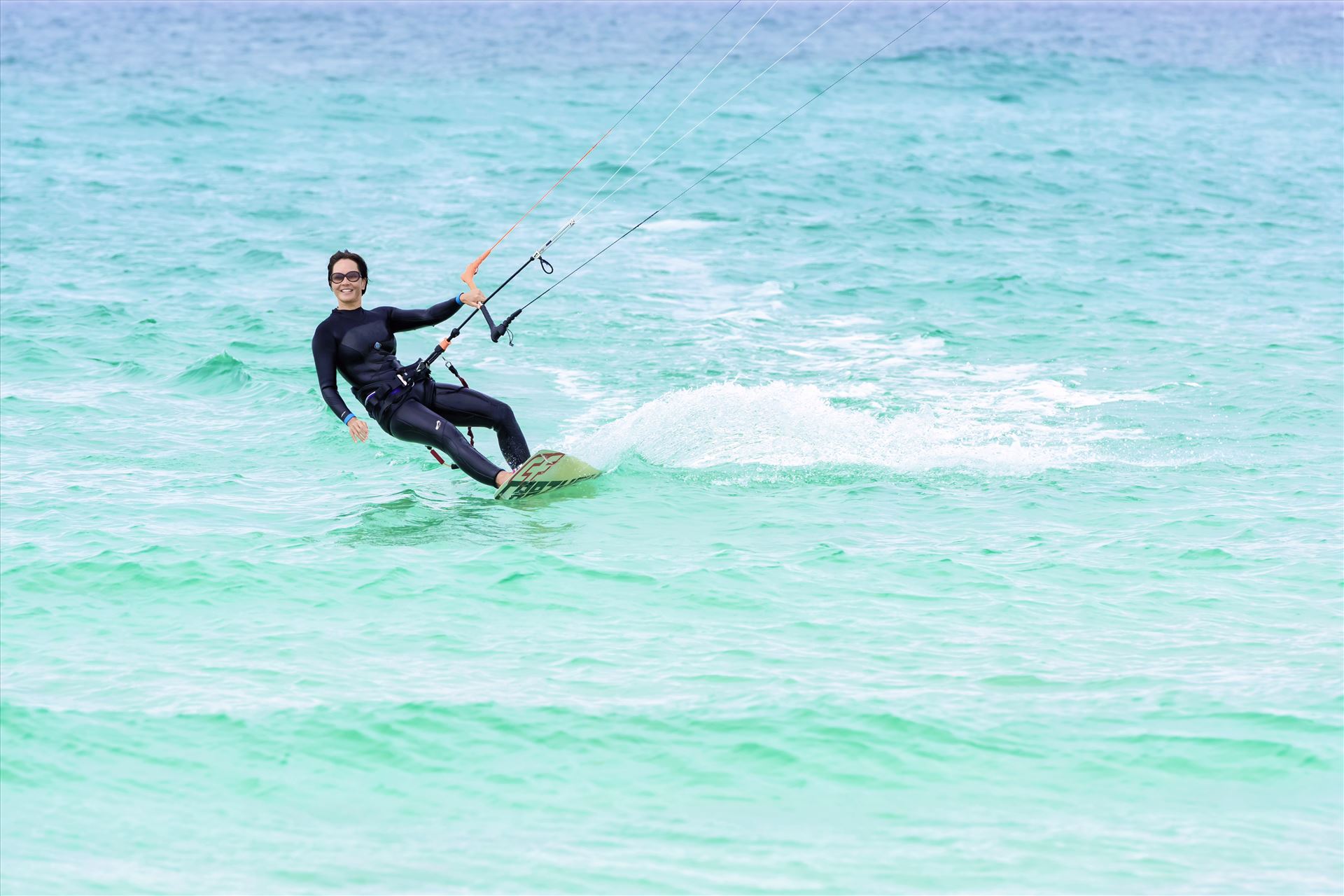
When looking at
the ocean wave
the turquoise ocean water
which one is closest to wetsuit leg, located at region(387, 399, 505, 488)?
the turquoise ocean water

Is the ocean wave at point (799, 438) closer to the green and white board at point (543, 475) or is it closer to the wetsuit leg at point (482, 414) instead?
the green and white board at point (543, 475)

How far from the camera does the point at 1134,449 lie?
13047 millimetres

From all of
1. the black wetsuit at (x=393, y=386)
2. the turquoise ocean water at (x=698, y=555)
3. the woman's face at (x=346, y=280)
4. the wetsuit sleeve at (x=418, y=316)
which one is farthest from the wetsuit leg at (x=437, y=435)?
the woman's face at (x=346, y=280)

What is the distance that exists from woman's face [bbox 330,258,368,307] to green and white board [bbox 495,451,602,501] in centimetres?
178

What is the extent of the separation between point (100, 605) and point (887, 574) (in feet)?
16.3

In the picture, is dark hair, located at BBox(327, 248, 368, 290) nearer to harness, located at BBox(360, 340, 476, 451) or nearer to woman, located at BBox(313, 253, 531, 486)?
woman, located at BBox(313, 253, 531, 486)

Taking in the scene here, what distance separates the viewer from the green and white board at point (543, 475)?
11.5 metres

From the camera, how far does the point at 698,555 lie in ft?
34.2

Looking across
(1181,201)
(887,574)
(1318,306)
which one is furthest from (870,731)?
(1181,201)

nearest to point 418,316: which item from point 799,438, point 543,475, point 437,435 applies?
point 437,435

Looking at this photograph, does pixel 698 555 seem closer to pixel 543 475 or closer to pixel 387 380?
pixel 543 475

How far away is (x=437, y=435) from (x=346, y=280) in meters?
1.30

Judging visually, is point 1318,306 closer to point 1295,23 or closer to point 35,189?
point 35,189

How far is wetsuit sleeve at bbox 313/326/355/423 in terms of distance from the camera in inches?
437
